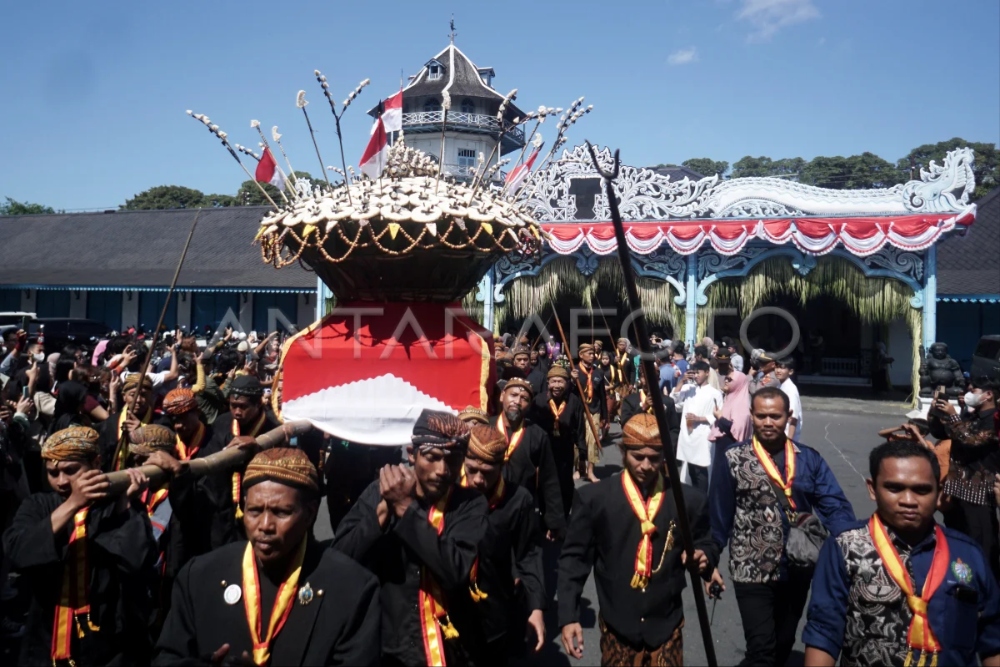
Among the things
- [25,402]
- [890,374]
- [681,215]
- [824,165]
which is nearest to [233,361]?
[25,402]

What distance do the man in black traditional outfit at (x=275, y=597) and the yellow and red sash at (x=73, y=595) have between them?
930 millimetres

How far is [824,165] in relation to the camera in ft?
177

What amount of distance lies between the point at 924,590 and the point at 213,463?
98.6 inches

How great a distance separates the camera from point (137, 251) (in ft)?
86.8

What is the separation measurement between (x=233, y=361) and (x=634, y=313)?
7153 mm

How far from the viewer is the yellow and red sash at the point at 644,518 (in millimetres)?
2986

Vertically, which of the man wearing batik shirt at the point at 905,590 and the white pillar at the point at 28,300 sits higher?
the white pillar at the point at 28,300

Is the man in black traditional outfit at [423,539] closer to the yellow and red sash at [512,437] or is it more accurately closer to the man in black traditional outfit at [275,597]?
the man in black traditional outfit at [275,597]

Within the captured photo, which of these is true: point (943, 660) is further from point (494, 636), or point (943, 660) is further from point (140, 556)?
point (140, 556)

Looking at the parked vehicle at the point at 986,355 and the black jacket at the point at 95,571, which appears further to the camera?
the parked vehicle at the point at 986,355

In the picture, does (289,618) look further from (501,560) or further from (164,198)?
(164,198)

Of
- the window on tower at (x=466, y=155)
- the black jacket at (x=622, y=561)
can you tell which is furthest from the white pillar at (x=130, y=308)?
the black jacket at (x=622, y=561)

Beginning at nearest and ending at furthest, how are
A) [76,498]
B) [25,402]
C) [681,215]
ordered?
[76,498]
[25,402]
[681,215]

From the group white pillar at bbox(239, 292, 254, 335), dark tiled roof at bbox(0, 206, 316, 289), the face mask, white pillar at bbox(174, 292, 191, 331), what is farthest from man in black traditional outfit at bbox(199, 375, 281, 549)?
white pillar at bbox(174, 292, 191, 331)
